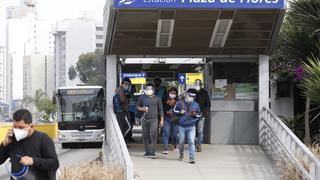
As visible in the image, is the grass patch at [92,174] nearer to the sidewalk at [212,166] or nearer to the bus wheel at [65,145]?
the sidewalk at [212,166]

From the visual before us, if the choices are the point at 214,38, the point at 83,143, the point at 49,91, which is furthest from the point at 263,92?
the point at 49,91

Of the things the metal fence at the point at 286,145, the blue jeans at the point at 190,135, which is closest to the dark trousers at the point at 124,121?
the blue jeans at the point at 190,135

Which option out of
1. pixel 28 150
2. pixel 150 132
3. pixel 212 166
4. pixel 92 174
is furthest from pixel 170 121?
pixel 28 150

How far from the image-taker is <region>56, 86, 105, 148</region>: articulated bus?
81.3 feet

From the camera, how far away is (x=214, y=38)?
48.1 ft

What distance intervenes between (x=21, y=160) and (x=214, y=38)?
10.1m

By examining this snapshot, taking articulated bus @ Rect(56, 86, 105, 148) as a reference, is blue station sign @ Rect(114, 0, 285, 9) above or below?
above

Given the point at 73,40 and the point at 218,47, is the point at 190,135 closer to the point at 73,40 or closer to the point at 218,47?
the point at 218,47

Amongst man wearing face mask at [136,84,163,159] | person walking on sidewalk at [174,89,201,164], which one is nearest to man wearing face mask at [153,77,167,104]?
man wearing face mask at [136,84,163,159]

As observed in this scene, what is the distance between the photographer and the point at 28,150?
207 inches

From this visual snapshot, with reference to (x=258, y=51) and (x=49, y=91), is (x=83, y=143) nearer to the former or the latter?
(x=258, y=51)

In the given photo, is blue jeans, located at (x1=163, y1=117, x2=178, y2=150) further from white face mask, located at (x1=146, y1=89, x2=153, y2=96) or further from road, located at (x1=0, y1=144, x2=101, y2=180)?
road, located at (x1=0, y1=144, x2=101, y2=180)

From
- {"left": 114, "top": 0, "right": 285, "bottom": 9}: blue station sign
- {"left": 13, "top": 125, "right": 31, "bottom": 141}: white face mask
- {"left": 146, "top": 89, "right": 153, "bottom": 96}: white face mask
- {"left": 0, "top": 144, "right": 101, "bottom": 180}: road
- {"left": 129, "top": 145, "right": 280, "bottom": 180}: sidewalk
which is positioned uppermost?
{"left": 114, "top": 0, "right": 285, "bottom": 9}: blue station sign

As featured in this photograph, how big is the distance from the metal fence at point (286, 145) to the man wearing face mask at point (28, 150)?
15.9 feet
